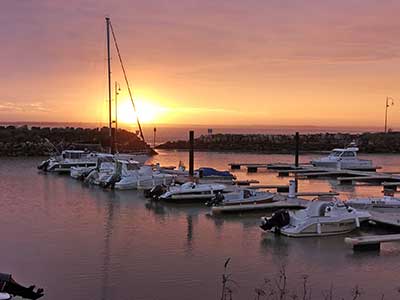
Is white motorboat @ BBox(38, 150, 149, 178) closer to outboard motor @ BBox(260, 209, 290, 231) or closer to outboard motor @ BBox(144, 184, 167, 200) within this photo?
outboard motor @ BBox(144, 184, 167, 200)

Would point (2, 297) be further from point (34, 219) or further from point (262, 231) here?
point (34, 219)

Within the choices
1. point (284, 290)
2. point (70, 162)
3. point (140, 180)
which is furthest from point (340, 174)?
point (284, 290)

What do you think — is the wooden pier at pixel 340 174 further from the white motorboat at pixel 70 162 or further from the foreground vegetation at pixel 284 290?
the foreground vegetation at pixel 284 290

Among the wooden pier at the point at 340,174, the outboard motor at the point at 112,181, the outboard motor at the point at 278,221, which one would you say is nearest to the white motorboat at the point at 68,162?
the outboard motor at the point at 112,181

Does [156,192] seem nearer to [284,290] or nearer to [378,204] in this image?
[378,204]

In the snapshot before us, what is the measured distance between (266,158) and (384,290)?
3838cm

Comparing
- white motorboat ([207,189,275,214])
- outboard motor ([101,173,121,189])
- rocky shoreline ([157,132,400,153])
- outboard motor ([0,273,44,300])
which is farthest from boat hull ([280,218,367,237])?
rocky shoreline ([157,132,400,153])

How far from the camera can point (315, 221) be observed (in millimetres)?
15938

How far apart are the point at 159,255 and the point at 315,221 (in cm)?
457

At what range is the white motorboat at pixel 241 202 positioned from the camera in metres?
19.8

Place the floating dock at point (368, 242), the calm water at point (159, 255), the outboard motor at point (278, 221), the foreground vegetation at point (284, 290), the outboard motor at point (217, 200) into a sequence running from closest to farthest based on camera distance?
the foreground vegetation at point (284, 290)
the calm water at point (159, 255)
the floating dock at point (368, 242)
the outboard motor at point (278, 221)
the outboard motor at point (217, 200)

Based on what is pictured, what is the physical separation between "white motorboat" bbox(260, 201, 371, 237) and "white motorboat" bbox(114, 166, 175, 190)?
1112cm

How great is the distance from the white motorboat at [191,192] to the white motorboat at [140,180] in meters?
3.83

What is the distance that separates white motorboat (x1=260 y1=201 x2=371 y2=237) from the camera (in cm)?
1588
